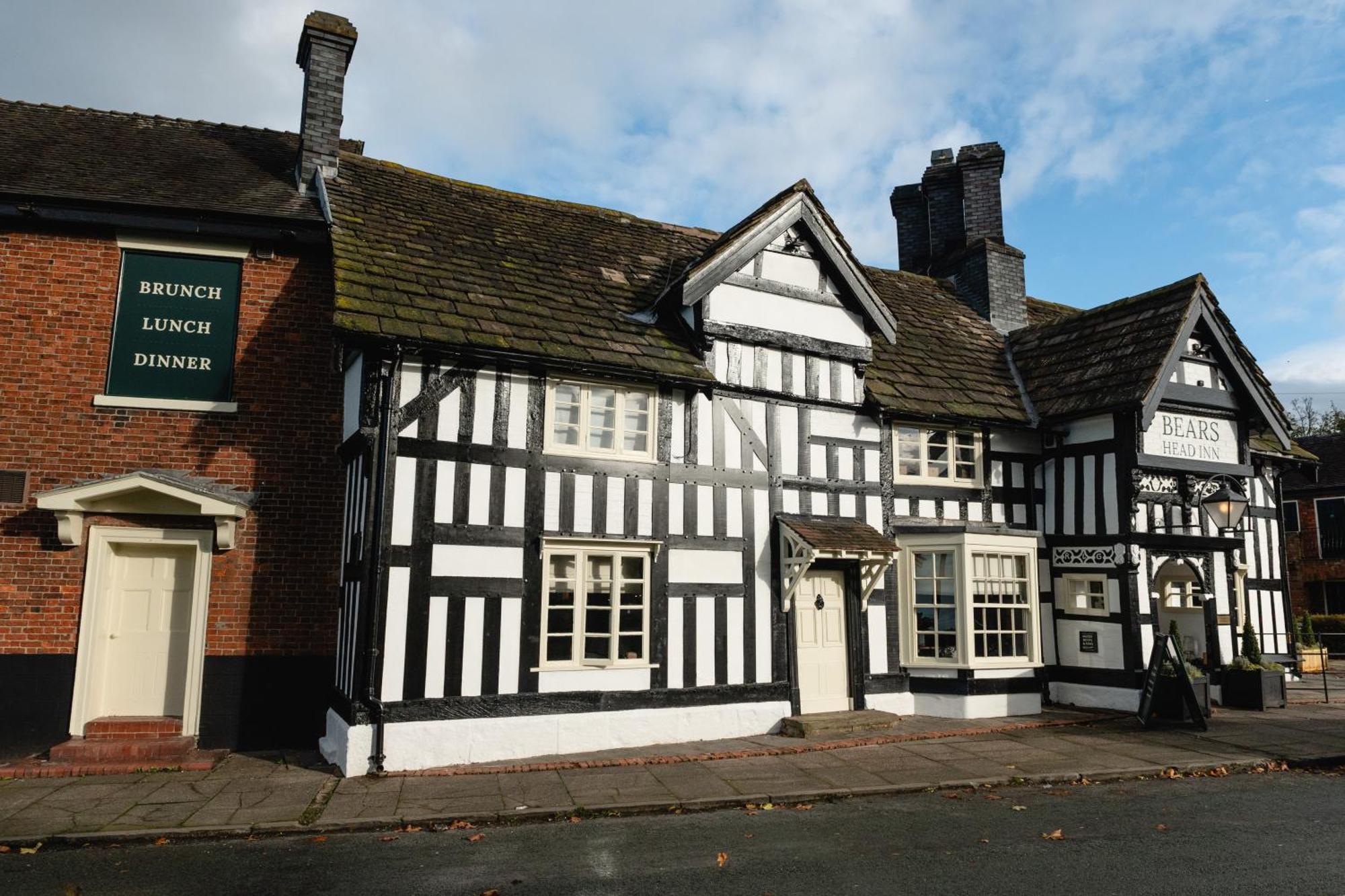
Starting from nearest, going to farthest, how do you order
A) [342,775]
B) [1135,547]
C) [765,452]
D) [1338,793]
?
1. [1338,793]
2. [342,775]
3. [765,452]
4. [1135,547]

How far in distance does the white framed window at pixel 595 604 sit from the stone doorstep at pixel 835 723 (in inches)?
87.1

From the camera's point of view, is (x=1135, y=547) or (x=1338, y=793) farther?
(x=1135, y=547)

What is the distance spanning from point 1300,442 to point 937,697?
1124 inches

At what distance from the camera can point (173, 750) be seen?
1013cm

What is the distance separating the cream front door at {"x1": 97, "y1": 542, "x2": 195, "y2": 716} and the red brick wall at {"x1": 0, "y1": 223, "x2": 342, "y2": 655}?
39cm

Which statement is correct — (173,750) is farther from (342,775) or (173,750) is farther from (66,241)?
(66,241)

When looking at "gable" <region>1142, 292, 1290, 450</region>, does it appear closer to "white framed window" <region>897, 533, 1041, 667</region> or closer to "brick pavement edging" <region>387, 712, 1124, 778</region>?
"white framed window" <region>897, 533, 1041, 667</region>

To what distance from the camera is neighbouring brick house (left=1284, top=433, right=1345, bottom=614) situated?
30484mm

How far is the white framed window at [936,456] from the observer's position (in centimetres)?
1384

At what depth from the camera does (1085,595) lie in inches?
565

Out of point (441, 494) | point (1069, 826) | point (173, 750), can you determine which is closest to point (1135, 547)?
point (1069, 826)

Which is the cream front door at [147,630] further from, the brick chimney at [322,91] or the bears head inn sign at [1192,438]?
the bears head inn sign at [1192,438]

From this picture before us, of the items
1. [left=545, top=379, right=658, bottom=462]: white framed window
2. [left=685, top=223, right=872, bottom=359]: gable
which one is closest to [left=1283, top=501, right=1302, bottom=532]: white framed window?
[left=685, top=223, right=872, bottom=359]: gable

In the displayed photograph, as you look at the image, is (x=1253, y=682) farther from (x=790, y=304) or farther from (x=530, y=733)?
(x=530, y=733)
